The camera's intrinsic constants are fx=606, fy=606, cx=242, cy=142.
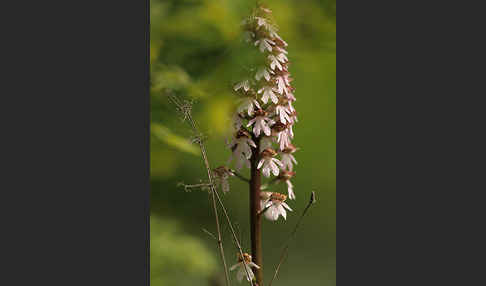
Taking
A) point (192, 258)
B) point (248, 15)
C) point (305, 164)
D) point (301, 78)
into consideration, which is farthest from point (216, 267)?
point (248, 15)

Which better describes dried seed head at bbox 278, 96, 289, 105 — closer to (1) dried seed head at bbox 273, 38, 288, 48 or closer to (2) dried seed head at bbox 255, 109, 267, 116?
(2) dried seed head at bbox 255, 109, 267, 116

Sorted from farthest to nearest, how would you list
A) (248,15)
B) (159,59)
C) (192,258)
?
1. (192,258)
2. (159,59)
3. (248,15)

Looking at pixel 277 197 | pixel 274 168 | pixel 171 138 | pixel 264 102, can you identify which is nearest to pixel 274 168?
pixel 274 168

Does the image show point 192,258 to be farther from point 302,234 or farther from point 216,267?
point 302,234

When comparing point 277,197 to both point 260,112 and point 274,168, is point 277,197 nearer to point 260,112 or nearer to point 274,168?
point 274,168

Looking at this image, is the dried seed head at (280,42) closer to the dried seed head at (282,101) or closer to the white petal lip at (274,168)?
the dried seed head at (282,101)

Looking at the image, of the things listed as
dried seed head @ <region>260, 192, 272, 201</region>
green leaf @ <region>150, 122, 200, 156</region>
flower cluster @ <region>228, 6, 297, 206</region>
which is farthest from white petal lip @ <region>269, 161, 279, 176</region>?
green leaf @ <region>150, 122, 200, 156</region>

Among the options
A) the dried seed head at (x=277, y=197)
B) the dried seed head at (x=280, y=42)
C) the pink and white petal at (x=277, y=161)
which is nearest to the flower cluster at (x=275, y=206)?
the dried seed head at (x=277, y=197)
